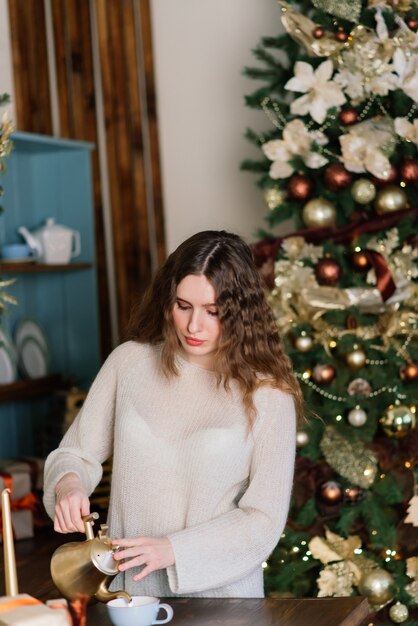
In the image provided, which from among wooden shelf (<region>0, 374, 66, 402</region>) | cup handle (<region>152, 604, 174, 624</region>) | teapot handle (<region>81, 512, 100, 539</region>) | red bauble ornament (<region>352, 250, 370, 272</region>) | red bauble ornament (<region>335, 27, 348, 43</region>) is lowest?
cup handle (<region>152, 604, 174, 624</region>)

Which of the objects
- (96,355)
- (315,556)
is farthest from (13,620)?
(96,355)

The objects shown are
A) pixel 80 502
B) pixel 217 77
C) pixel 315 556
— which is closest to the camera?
pixel 80 502

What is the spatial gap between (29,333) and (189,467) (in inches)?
94.2

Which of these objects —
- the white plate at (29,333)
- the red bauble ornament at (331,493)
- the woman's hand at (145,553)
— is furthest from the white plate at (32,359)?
the woman's hand at (145,553)

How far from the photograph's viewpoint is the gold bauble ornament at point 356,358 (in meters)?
3.09

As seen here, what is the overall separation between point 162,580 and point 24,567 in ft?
4.90

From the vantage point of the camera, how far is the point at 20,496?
11.9 ft

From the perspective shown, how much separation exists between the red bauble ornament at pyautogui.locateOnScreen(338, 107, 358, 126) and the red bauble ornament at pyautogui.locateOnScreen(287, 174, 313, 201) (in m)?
0.22

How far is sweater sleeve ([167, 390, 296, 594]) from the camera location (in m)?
1.84

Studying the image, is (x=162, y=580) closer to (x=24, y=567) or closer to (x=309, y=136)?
(x=24, y=567)

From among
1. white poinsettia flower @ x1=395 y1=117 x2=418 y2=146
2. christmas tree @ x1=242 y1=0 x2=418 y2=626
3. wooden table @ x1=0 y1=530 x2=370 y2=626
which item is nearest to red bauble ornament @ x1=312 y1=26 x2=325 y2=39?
christmas tree @ x1=242 y1=0 x2=418 y2=626

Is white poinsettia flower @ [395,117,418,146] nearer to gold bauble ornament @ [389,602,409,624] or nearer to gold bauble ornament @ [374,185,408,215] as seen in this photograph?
gold bauble ornament @ [374,185,408,215]

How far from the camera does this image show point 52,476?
79.6 inches

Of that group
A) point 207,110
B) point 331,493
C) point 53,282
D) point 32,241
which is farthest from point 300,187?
point 53,282
